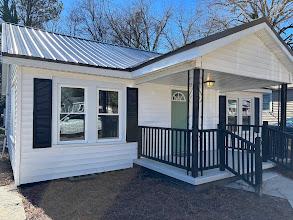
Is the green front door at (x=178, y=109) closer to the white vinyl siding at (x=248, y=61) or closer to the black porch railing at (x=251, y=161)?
the white vinyl siding at (x=248, y=61)

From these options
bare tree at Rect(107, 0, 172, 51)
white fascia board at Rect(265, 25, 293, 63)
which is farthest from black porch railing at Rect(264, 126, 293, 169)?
bare tree at Rect(107, 0, 172, 51)

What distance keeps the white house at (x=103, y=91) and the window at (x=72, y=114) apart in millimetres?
26

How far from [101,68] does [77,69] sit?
0.65 meters

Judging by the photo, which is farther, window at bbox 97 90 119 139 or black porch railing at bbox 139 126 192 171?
window at bbox 97 90 119 139

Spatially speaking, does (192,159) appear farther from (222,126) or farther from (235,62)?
(235,62)

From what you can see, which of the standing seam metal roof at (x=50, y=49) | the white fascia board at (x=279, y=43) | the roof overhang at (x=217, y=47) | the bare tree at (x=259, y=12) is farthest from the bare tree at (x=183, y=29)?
the roof overhang at (x=217, y=47)

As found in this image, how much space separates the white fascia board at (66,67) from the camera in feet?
18.0

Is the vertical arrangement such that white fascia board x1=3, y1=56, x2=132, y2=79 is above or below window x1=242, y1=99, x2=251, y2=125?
above

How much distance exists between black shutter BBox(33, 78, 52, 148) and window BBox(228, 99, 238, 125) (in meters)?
7.82

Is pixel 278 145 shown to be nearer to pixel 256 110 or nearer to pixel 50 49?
pixel 256 110

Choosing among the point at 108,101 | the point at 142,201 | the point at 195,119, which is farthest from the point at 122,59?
the point at 142,201

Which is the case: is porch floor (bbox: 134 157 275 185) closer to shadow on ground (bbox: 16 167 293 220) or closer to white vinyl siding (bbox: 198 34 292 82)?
shadow on ground (bbox: 16 167 293 220)

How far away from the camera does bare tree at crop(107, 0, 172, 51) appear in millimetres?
26203

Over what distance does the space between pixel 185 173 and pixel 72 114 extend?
333cm
